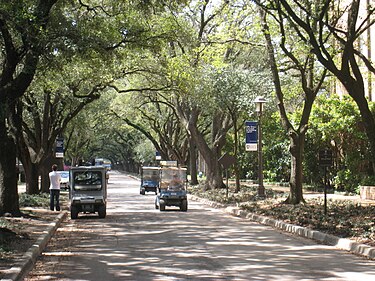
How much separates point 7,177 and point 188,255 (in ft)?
28.9

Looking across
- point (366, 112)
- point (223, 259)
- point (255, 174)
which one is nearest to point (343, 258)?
point (223, 259)

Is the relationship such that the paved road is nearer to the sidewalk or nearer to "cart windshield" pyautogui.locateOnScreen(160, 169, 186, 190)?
the sidewalk

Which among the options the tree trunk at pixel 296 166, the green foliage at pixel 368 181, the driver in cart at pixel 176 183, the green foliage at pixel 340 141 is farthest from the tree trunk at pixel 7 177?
the green foliage at pixel 340 141

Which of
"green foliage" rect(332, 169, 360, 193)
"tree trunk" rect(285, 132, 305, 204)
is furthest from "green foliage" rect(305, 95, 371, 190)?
"tree trunk" rect(285, 132, 305, 204)

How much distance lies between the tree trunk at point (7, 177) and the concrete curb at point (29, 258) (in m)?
2.61

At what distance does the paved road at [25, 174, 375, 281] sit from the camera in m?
9.72

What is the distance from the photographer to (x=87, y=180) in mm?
21594

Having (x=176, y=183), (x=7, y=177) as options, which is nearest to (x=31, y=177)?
(x=176, y=183)

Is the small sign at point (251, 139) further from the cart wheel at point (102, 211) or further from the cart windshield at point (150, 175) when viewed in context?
the cart windshield at point (150, 175)

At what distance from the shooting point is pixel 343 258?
11.7 metres

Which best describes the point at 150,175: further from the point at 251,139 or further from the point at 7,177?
the point at 7,177

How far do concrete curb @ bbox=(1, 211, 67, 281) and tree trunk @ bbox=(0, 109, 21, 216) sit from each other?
2606 millimetres

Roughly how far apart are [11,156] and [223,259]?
9750 mm

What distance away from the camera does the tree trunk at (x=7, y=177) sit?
59.9ft
